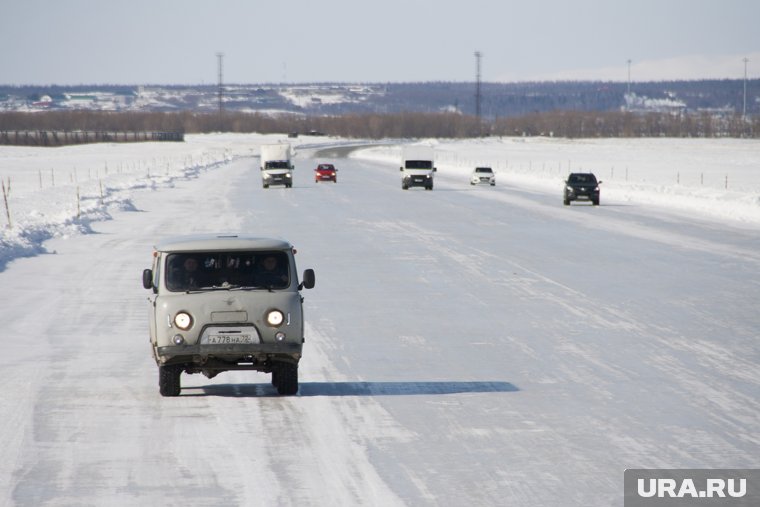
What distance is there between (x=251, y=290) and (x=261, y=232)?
23820 mm

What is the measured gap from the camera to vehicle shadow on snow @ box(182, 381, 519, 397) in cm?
1333

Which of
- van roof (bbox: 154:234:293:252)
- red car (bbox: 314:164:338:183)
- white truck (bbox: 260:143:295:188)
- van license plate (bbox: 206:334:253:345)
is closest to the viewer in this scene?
van license plate (bbox: 206:334:253:345)

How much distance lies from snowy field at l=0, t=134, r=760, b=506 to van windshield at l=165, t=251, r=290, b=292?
1.24 meters

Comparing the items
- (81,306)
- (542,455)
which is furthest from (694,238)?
(542,455)

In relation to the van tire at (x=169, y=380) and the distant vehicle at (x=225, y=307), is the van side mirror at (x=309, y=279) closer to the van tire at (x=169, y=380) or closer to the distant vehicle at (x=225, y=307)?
the distant vehicle at (x=225, y=307)

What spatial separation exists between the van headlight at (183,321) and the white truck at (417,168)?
5510cm

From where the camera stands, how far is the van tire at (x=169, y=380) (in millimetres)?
12680

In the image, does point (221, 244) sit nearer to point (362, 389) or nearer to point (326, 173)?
point (362, 389)

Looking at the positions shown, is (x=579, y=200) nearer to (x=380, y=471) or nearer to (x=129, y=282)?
(x=129, y=282)

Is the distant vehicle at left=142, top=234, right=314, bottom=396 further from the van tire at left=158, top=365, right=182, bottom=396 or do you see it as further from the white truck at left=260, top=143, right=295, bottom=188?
the white truck at left=260, top=143, right=295, bottom=188

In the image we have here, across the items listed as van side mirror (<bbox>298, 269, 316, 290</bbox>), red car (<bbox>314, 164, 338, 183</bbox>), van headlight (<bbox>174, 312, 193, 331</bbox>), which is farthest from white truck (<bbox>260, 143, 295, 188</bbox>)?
van headlight (<bbox>174, 312, 193, 331</bbox>)

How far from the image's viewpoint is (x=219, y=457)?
10359 mm

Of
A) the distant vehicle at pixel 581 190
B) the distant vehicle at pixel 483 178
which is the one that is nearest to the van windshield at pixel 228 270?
the distant vehicle at pixel 581 190

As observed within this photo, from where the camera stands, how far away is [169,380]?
1288 cm
